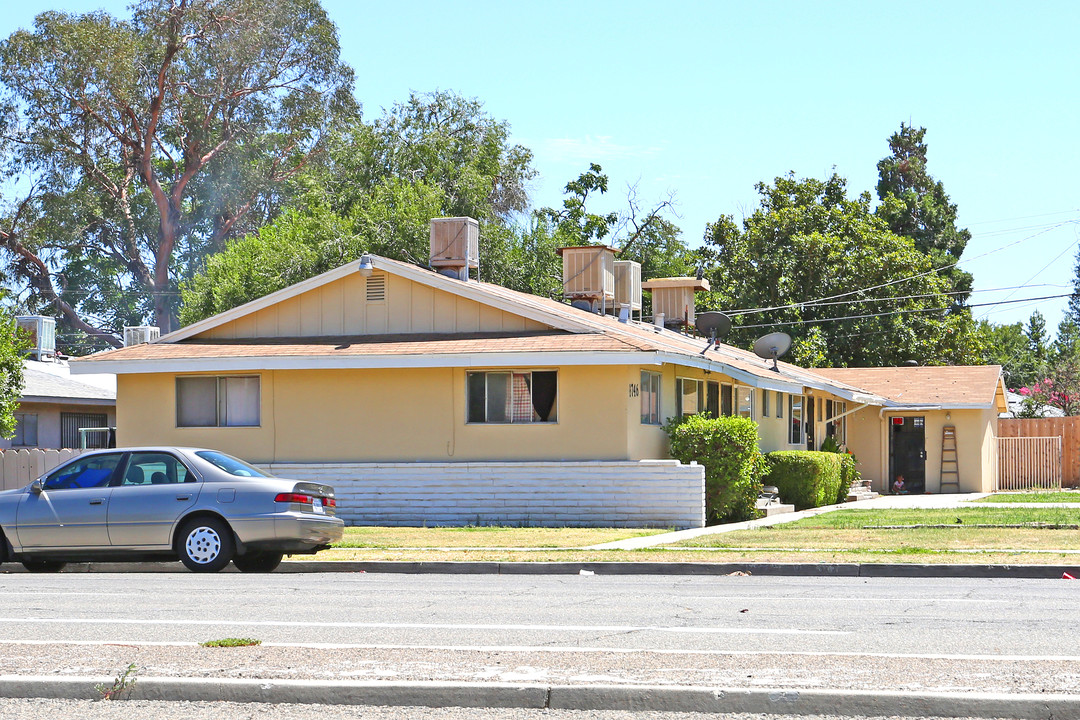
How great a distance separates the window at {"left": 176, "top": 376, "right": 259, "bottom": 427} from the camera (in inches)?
991

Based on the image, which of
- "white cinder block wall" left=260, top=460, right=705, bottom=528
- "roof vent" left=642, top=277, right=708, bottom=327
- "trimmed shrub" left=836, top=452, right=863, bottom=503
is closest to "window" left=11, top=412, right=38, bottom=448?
"white cinder block wall" left=260, top=460, right=705, bottom=528

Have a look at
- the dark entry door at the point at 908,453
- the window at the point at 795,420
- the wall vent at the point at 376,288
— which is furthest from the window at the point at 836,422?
the wall vent at the point at 376,288

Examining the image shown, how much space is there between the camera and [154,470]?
15859 mm

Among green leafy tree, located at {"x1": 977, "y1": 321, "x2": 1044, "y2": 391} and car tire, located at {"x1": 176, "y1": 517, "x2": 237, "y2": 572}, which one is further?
green leafy tree, located at {"x1": 977, "y1": 321, "x2": 1044, "y2": 391}

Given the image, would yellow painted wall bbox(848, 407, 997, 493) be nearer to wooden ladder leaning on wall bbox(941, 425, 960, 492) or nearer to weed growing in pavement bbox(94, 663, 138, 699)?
wooden ladder leaning on wall bbox(941, 425, 960, 492)

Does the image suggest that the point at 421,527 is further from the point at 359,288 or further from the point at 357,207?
the point at 357,207


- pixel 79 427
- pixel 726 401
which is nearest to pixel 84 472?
pixel 726 401

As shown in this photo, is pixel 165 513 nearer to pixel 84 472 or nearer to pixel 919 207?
pixel 84 472

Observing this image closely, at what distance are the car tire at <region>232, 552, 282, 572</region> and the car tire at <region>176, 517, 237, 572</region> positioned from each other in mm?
522

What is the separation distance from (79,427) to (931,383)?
24.7 m

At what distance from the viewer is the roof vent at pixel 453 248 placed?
88.7 feet

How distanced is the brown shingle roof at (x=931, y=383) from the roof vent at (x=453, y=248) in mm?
15925

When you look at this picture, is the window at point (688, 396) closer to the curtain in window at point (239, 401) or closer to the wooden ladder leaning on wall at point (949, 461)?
the curtain in window at point (239, 401)

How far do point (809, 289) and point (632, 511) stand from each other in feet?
95.8
